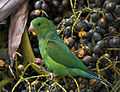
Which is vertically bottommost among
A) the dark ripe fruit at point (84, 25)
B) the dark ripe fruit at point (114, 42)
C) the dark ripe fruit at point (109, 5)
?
the dark ripe fruit at point (114, 42)

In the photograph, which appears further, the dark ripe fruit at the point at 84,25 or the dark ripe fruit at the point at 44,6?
the dark ripe fruit at the point at 44,6

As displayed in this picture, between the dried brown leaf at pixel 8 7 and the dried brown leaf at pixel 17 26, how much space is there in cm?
2

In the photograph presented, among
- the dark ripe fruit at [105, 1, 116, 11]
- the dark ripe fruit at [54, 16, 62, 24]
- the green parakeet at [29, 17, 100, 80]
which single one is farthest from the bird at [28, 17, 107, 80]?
the dark ripe fruit at [105, 1, 116, 11]

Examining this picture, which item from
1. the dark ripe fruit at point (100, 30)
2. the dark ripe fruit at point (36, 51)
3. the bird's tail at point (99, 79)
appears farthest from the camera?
the dark ripe fruit at point (36, 51)

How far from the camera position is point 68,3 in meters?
1.83

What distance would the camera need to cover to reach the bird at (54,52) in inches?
64.8

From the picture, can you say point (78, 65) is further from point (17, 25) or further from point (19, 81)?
point (17, 25)

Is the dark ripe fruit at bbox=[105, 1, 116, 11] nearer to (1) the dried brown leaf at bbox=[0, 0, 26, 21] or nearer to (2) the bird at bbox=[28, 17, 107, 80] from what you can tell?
(2) the bird at bbox=[28, 17, 107, 80]

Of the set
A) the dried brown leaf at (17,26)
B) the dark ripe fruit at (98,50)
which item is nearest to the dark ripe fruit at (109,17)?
the dark ripe fruit at (98,50)

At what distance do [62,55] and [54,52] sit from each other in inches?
1.3

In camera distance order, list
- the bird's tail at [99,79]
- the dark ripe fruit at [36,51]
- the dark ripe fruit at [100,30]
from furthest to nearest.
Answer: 1. the dark ripe fruit at [36,51]
2. the dark ripe fruit at [100,30]
3. the bird's tail at [99,79]

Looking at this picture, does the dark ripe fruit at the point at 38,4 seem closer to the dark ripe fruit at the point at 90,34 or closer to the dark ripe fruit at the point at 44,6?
the dark ripe fruit at the point at 44,6

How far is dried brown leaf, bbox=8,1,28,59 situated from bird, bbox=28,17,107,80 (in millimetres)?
116

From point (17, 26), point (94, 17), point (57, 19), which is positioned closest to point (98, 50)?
point (94, 17)
